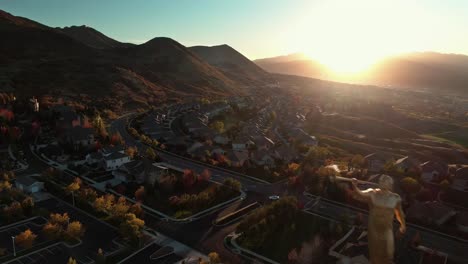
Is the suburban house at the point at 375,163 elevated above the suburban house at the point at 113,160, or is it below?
below

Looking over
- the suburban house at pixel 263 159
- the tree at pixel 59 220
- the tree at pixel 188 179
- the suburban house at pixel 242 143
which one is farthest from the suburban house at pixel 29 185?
the suburban house at pixel 242 143

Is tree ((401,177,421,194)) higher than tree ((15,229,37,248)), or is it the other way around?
tree ((401,177,421,194))

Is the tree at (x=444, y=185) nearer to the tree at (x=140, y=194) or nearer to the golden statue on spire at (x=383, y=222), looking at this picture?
the tree at (x=140, y=194)

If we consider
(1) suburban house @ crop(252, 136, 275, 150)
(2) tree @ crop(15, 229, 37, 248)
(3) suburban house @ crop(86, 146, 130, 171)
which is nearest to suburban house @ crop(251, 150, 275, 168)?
(1) suburban house @ crop(252, 136, 275, 150)

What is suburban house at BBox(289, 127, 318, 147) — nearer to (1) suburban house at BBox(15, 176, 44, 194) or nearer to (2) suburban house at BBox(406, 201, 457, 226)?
(2) suburban house at BBox(406, 201, 457, 226)

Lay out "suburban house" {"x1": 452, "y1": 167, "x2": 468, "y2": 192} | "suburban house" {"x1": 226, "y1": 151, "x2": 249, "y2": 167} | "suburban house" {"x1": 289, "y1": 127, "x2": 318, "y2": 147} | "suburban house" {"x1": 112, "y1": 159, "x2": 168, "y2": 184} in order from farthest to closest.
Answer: "suburban house" {"x1": 289, "y1": 127, "x2": 318, "y2": 147} < "suburban house" {"x1": 226, "y1": 151, "x2": 249, "y2": 167} < "suburban house" {"x1": 452, "y1": 167, "x2": 468, "y2": 192} < "suburban house" {"x1": 112, "y1": 159, "x2": 168, "y2": 184}

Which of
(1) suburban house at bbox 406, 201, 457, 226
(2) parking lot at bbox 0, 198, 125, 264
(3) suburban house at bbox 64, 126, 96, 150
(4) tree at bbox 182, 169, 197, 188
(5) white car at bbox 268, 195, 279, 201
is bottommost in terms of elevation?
(2) parking lot at bbox 0, 198, 125, 264
